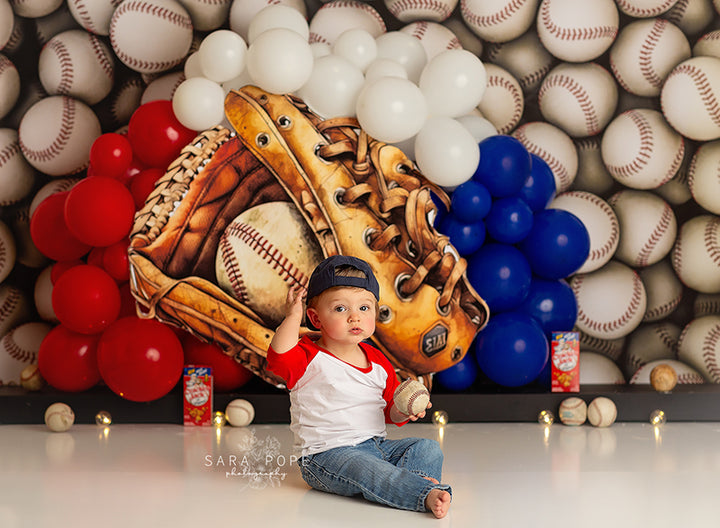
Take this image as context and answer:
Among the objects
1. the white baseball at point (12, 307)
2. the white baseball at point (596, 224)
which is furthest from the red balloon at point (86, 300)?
the white baseball at point (596, 224)

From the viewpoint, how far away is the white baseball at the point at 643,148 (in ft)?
8.97

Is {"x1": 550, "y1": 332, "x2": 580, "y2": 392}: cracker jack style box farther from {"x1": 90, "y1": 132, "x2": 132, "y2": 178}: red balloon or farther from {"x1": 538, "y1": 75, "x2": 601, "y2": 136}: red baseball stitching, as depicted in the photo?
{"x1": 90, "y1": 132, "x2": 132, "y2": 178}: red balloon

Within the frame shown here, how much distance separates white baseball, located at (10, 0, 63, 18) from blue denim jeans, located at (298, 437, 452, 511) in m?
2.17

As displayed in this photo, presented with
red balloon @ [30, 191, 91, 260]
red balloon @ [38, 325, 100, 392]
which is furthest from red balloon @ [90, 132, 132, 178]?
red balloon @ [38, 325, 100, 392]

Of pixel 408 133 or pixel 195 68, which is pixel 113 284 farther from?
pixel 408 133

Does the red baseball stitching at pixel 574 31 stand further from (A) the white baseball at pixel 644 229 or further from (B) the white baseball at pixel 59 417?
(B) the white baseball at pixel 59 417

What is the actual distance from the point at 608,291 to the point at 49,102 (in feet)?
7.14

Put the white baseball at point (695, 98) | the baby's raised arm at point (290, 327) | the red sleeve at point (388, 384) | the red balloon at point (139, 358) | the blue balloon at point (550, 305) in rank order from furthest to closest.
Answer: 1. the white baseball at point (695, 98)
2. the blue balloon at point (550, 305)
3. the red balloon at point (139, 358)
4. the red sleeve at point (388, 384)
5. the baby's raised arm at point (290, 327)

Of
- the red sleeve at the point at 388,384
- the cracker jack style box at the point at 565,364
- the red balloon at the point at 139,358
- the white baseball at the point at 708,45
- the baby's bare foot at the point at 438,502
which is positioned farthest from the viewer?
the white baseball at the point at 708,45

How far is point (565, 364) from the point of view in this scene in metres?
→ 2.43

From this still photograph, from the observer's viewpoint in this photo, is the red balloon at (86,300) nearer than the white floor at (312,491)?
No

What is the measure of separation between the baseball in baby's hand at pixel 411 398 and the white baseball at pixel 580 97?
1.63 metres

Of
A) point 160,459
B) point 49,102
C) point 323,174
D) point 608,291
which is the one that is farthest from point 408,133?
point 49,102

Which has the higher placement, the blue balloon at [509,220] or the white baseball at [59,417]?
the blue balloon at [509,220]
